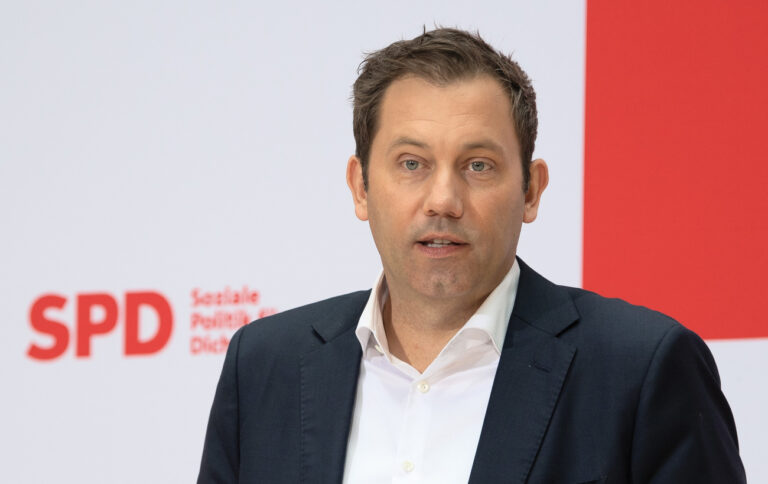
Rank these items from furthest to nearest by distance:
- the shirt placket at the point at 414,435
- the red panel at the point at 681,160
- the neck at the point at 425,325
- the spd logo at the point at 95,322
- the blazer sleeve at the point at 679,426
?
the red panel at the point at 681,160 < the spd logo at the point at 95,322 < the neck at the point at 425,325 < the shirt placket at the point at 414,435 < the blazer sleeve at the point at 679,426

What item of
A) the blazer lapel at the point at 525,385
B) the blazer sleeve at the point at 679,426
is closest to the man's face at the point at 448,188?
the blazer lapel at the point at 525,385

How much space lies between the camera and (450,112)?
1613 mm

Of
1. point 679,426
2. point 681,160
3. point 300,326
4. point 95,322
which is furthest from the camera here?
point 681,160

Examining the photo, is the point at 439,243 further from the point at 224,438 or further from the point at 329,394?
the point at 224,438

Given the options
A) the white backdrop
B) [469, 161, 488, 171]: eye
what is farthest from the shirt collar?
the white backdrop

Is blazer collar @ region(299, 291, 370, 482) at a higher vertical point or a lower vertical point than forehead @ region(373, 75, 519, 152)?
lower

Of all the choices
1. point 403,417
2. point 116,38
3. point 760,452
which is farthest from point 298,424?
point 760,452

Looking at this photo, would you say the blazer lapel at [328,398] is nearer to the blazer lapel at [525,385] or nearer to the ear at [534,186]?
the blazer lapel at [525,385]

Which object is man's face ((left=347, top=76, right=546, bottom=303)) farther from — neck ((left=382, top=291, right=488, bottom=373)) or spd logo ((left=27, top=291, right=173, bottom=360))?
spd logo ((left=27, top=291, right=173, bottom=360))

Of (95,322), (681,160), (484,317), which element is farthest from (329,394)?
(681,160)

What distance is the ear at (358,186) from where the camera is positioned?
1825mm

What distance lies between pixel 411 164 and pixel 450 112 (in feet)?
0.38

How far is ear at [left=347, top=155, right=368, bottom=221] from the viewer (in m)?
1.82

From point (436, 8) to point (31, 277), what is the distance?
1314 millimetres
